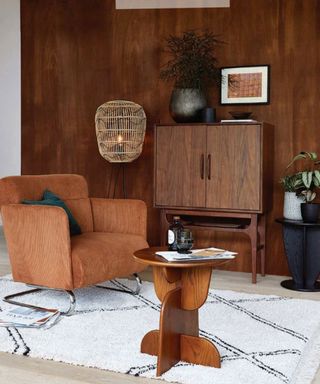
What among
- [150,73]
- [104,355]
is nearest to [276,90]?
[150,73]

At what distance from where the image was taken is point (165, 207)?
4336mm

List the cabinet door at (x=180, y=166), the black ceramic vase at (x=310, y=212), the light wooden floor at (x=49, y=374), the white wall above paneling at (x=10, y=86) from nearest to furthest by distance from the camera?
the light wooden floor at (x=49, y=374)
the black ceramic vase at (x=310, y=212)
the cabinet door at (x=180, y=166)
the white wall above paneling at (x=10, y=86)

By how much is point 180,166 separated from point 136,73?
1.16m

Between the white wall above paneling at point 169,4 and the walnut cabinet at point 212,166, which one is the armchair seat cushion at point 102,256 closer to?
the walnut cabinet at point 212,166

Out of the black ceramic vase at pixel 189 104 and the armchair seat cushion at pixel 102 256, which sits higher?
the black ceramic vase at pixel 189 104

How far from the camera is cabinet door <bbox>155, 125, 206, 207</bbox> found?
13.8 ft

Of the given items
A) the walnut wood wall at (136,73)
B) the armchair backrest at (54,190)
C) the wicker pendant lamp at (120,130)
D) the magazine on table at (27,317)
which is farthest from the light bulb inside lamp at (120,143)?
the magazine on table at (27,317)

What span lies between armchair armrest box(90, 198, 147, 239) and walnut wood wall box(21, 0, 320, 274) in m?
1.07

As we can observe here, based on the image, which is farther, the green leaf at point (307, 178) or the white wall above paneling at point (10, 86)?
the white wall above paneling at point (10, 86)

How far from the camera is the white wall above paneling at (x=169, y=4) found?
15.0 feet

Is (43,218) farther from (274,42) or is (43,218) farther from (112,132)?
(274,42)

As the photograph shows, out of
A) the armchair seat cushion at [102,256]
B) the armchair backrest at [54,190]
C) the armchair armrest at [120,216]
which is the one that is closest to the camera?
the armchair seat cushion at [102,256]

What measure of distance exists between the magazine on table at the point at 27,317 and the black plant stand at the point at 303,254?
6.06ft

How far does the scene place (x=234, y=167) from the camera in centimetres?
412
